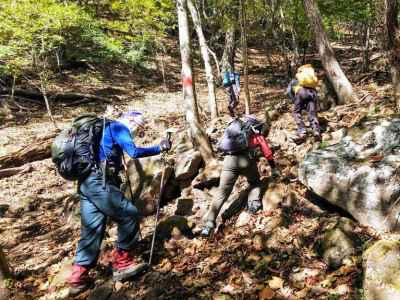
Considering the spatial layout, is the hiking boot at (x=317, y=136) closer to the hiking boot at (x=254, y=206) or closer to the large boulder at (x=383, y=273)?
the hiking boot at (x=254, y=206)

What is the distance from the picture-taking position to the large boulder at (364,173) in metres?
4.87

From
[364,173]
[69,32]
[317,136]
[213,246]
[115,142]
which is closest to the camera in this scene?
[115,142]

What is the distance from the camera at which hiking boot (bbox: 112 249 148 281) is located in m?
5.07

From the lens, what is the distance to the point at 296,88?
325 inches

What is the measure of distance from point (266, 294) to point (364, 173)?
2172 mm

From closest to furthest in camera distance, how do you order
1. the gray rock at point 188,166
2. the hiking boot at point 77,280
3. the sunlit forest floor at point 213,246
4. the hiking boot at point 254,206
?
the sunlit forest floor at point 213,246 → the hiking boot at point 77,280 → the hiking boot at point 254,206 → the gray rock at point 188,166

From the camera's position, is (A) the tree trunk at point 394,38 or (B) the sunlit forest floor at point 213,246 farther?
(A) the tree trunk at point 394,38

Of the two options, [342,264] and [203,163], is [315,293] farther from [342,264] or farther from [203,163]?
[203,163]

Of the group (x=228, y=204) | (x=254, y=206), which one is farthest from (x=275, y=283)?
(x=228, y=204)

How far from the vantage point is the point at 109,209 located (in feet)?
16.2

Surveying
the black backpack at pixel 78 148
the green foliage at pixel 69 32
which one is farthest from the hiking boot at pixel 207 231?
the green foliage at pixel 69 32

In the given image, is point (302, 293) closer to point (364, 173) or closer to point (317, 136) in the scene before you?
point (364, 173)

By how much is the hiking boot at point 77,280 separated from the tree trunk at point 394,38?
250 inches

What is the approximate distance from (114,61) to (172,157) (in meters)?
17.5
